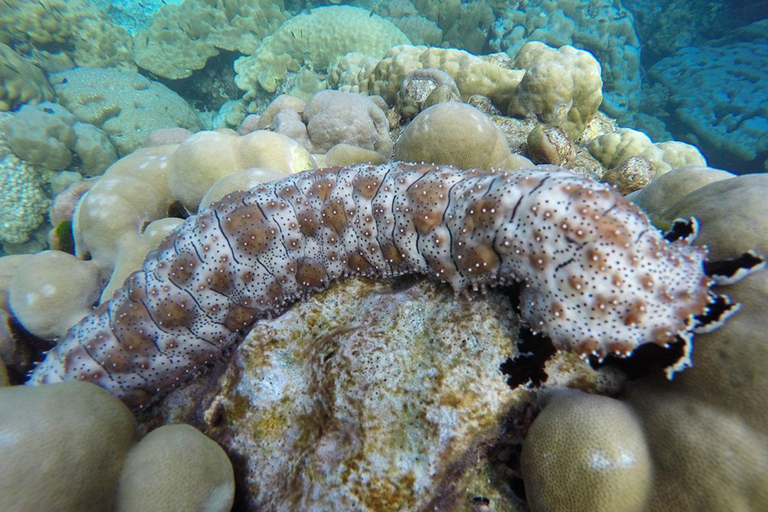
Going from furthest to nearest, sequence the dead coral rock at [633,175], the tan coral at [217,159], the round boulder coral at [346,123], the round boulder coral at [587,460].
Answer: the round boulder coral at [346,123] < the dead coral rock at [633,175] < the tan coral at [217,159] < the round boulder coral at [587,460]

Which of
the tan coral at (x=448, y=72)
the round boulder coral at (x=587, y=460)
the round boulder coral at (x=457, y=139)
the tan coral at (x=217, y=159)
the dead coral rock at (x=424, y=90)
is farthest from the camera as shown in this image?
the tan coral at (x=448, y=72)

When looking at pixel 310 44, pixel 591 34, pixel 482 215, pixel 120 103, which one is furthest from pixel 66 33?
pixel 591 34

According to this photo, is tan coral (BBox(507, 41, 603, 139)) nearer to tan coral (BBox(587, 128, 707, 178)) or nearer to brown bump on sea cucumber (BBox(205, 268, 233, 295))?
tan coral (BBox(587, 128, 707, 178))

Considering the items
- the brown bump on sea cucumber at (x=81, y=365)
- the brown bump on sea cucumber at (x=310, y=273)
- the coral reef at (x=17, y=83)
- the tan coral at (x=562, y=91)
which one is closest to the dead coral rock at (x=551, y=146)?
the tan coral at (x=562, y=91)

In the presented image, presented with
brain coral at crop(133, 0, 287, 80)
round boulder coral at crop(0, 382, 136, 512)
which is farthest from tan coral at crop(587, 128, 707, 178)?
brain coral at crop(133, 0, 287, 80)

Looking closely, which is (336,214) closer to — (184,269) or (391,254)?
(391,254)

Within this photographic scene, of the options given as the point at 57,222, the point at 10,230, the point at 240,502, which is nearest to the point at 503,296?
the point at 240,502

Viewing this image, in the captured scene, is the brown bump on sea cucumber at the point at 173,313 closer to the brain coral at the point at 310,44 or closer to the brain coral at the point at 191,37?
the brain coral at the point at 310,44
